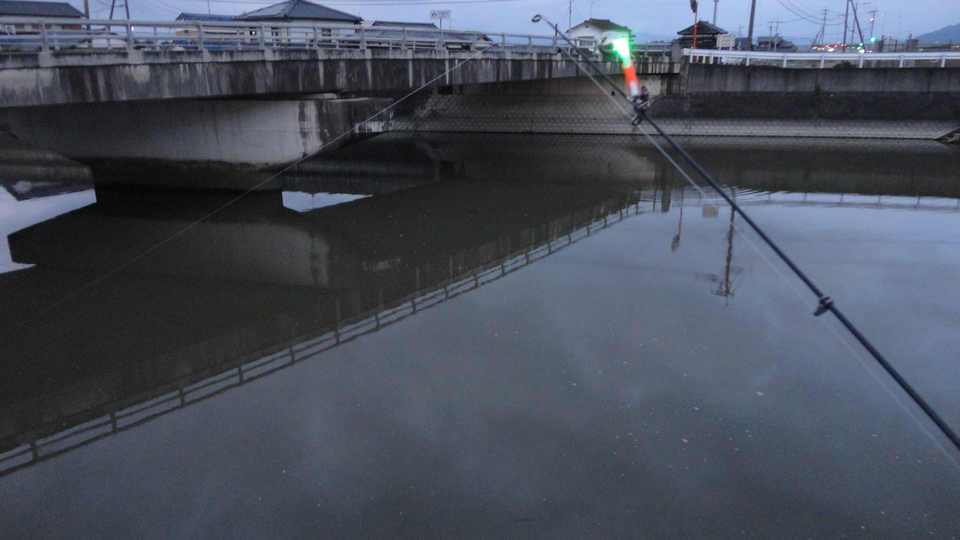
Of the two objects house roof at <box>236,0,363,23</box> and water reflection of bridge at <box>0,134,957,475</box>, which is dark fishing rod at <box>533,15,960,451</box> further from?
house roof at <box>236,0,363,23</box>

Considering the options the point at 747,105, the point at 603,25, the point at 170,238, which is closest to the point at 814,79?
the point at 747,105

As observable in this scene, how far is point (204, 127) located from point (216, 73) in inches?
127

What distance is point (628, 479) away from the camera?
206 inches

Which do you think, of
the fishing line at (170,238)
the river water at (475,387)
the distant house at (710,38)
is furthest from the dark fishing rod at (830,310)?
the distant house at (710,38)

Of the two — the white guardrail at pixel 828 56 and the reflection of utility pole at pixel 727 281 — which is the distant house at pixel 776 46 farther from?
the reflection of utility pole at pixel 727 281

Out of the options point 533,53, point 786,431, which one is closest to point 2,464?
point 786,431

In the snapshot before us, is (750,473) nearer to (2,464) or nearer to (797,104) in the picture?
(2,464)

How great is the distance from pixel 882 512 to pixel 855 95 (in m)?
26.5

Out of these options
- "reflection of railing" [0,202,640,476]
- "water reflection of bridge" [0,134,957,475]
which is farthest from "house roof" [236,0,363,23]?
"reflection of railing" [0,202,640,476]

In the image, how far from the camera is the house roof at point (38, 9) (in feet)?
130

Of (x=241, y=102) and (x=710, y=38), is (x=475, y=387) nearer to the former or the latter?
(x=241, y=102)

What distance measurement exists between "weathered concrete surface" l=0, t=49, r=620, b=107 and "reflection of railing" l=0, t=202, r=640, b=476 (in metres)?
6.23

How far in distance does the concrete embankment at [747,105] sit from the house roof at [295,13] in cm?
1272

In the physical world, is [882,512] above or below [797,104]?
below
